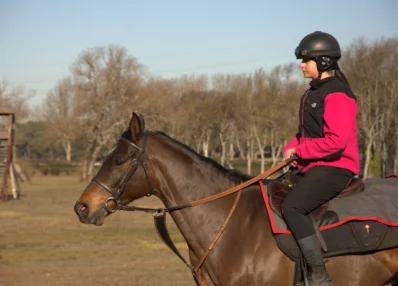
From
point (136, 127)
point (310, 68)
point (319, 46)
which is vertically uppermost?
point (319, 46)

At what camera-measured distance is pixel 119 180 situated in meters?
6.36

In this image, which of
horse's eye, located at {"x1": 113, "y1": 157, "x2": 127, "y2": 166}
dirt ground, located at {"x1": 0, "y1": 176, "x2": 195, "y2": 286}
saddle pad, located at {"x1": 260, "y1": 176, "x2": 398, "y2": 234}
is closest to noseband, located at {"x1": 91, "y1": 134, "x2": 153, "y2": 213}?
horse's eye, located at {"x1": 113, "y1": 157, "x2": 127, "y2": 166}

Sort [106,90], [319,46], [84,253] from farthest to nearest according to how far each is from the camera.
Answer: [106,90], [84,253], [319,46]

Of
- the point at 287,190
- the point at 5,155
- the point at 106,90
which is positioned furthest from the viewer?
the point at 106,90

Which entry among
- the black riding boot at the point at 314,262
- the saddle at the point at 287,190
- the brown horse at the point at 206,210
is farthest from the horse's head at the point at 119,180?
the black riding boot at the point at 314,262

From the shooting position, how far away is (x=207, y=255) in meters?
6.29

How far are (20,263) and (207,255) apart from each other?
420 inches

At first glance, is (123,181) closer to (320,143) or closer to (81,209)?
(81,209)

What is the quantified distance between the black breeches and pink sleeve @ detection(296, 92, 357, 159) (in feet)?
0.67

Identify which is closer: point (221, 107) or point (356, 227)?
point (356, 227)

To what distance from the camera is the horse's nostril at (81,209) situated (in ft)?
20.6

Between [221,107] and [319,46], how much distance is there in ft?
254

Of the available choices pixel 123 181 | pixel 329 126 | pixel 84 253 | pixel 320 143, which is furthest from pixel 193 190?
pixel 84 253

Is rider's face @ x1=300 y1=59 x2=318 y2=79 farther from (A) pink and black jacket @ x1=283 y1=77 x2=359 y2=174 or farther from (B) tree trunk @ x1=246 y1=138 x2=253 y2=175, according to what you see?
(B) tree trunk @ x1=246 y1=138 x2=253 y2=175
